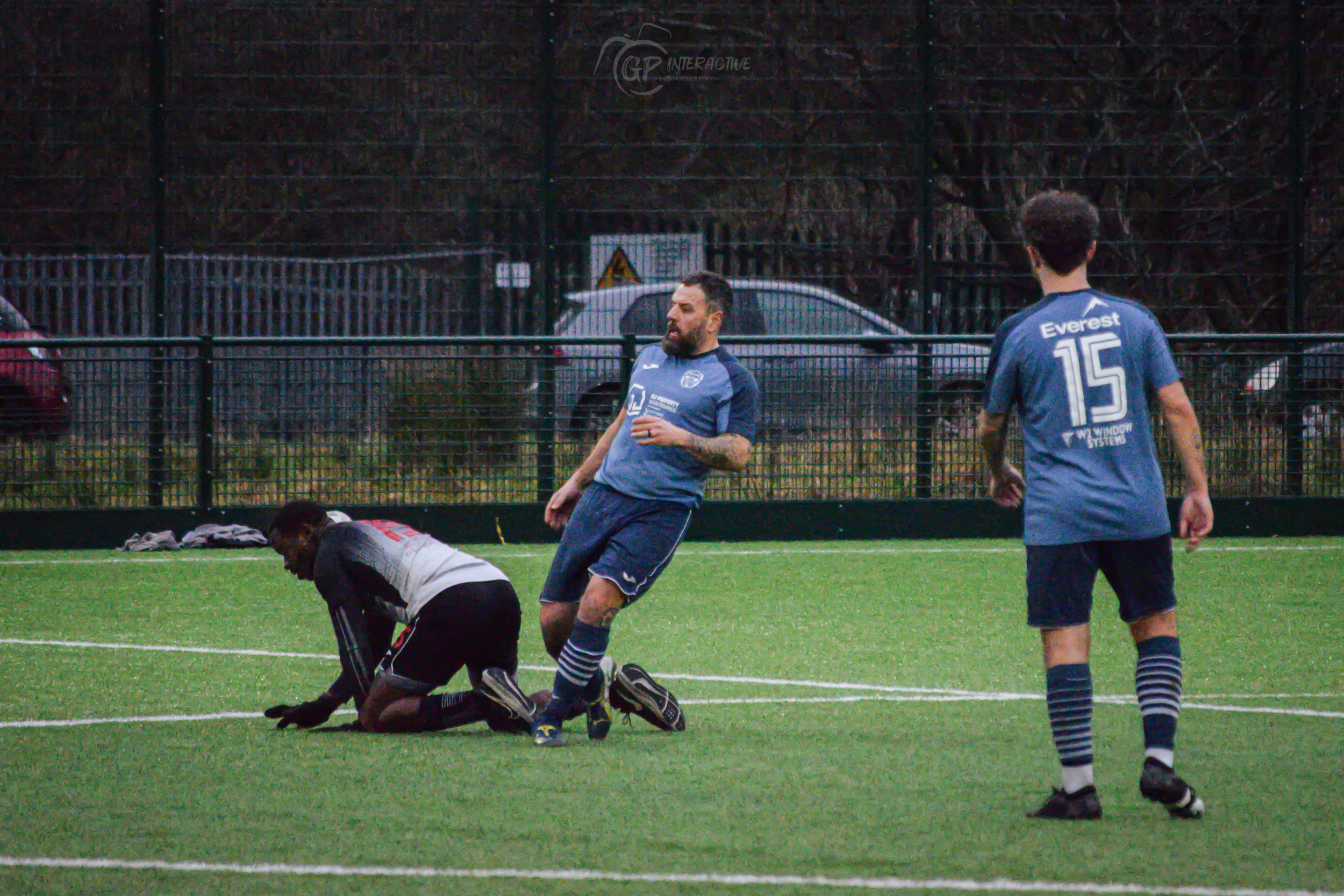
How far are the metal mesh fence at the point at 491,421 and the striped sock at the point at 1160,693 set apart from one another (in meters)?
8.35

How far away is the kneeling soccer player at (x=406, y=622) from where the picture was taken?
21.3 ft

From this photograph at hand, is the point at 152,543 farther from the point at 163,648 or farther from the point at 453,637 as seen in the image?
the point at 453,637

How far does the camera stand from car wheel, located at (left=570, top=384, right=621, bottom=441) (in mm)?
13539

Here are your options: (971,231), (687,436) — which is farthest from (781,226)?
(687,436)

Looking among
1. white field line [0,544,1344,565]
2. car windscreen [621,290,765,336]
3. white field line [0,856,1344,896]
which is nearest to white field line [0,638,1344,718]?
white field line [0,856,1344,896]

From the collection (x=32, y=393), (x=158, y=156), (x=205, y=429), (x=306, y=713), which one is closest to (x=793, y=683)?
(x=306, y=713)

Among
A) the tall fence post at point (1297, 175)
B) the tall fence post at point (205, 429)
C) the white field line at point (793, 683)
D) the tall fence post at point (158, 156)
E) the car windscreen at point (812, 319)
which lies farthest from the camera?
the car windscreen at point (812, 319)

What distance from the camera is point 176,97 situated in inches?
582

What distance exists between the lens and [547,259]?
1495 cm

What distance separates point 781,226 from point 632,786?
10177 mm

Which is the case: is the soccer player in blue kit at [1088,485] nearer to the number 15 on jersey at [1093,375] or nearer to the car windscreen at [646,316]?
the number 15 on jersey at [1093,375]

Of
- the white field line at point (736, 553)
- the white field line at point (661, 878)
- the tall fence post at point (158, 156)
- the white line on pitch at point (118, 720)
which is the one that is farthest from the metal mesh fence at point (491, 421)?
the white field line at point (661, 878)

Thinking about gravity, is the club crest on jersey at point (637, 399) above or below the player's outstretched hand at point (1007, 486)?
above

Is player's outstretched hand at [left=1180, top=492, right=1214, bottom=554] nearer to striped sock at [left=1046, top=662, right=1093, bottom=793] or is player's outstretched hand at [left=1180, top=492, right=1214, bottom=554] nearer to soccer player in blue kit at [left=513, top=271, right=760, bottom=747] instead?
striped sock at [left=1046, top=662, right=1093, bottom=793]
